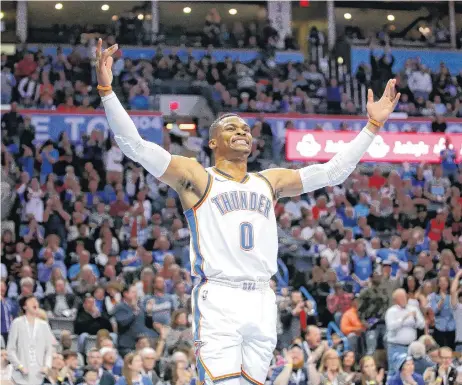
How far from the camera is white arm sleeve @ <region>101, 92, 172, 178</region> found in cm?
586

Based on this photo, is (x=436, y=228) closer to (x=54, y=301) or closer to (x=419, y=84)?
(x=419, y=84)

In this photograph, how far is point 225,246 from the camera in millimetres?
5938

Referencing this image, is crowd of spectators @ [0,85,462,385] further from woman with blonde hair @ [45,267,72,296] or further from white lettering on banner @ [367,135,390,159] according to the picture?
white lettering on banner @ [367,135,390,159]

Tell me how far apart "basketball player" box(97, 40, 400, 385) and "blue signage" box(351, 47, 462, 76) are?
65.8 ft

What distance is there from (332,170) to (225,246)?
960mm

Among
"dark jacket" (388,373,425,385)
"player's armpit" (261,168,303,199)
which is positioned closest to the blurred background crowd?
"dark jacket" (388,373,425,385)

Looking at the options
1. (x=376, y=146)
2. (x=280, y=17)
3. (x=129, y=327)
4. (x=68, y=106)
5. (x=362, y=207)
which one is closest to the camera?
(x=129, y=327)

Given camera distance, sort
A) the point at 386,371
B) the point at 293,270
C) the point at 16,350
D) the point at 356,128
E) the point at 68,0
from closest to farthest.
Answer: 1. the point at 16,350
2. the point at 386,371
3. the point at 293,270
4. the point at 356,128
5. the point at 68,0

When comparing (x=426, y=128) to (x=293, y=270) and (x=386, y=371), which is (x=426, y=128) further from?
(x=386, y=371)

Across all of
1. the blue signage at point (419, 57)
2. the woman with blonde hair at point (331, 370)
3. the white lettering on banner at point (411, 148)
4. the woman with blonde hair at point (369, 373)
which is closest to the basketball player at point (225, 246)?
the woman with blonde hair at point (331, 370)

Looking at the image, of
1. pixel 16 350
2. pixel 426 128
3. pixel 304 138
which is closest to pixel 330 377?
pixel 16 350

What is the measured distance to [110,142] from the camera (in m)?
19.5

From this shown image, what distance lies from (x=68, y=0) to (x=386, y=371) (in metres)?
18.5

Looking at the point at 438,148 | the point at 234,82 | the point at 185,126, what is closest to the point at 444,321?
the point at 438,148
